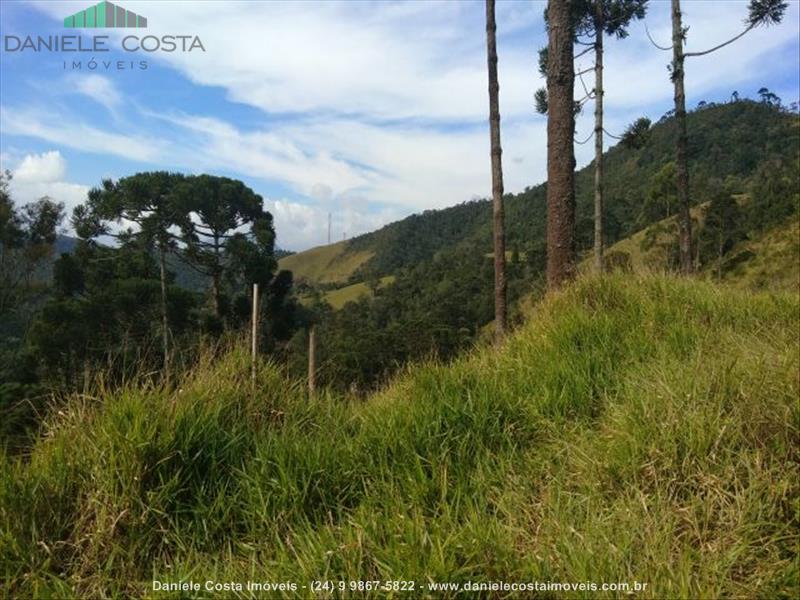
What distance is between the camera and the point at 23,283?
3253 centimetres

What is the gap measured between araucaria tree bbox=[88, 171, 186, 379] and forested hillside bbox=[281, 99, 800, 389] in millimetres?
9666

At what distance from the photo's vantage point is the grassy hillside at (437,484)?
225 centimetres

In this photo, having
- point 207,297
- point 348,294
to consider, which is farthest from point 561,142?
point 348,294

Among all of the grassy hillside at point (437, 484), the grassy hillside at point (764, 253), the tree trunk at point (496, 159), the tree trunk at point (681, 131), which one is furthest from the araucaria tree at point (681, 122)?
the grassy hillside at point (764, 253)

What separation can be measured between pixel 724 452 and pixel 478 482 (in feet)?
3.61

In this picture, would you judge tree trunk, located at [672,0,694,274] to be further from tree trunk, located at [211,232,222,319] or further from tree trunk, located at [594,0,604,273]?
tree trunk, located at [211,232,222,319]

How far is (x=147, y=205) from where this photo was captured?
33.3m

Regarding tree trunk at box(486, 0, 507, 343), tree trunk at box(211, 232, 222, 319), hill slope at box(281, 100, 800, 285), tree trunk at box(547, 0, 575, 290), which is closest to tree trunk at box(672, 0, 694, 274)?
tree trunk at box(486, 0, 507, 343)

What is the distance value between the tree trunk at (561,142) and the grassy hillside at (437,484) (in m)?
3.33

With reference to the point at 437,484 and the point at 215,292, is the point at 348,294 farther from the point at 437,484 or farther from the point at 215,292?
the point at 437,484

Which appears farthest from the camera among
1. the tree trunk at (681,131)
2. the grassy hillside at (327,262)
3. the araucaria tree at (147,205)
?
the grassy hillside at (327,262)

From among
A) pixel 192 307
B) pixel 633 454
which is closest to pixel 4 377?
pixel 192 307

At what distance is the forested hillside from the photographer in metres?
35.4

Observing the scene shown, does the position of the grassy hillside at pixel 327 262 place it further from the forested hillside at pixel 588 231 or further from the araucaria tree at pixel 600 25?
the araucaria tree at pixel 600 25
